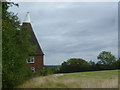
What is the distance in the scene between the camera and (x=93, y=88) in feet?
39.8

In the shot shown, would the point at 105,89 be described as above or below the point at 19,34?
below

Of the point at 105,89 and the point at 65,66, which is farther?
the point at 65,66

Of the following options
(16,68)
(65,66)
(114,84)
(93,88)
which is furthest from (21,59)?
(65,66)

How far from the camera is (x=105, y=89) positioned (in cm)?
1195

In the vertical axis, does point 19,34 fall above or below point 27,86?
above

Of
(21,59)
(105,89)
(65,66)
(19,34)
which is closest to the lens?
(105,89)

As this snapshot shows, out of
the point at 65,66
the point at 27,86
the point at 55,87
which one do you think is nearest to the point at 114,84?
the point at 55,87

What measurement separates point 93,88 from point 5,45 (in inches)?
223

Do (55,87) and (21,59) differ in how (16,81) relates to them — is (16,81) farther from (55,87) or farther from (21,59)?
(55,87)

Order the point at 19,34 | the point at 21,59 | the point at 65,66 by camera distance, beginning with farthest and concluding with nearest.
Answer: the point at 65,66, the point at 19,34, the point at 21,59

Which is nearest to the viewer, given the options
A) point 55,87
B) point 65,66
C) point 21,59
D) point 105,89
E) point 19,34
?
point 105,89

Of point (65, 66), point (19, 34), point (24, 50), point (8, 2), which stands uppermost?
point (8, 2)

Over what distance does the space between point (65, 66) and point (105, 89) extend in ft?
103

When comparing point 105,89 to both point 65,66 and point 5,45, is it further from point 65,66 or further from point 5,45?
point 65,66
